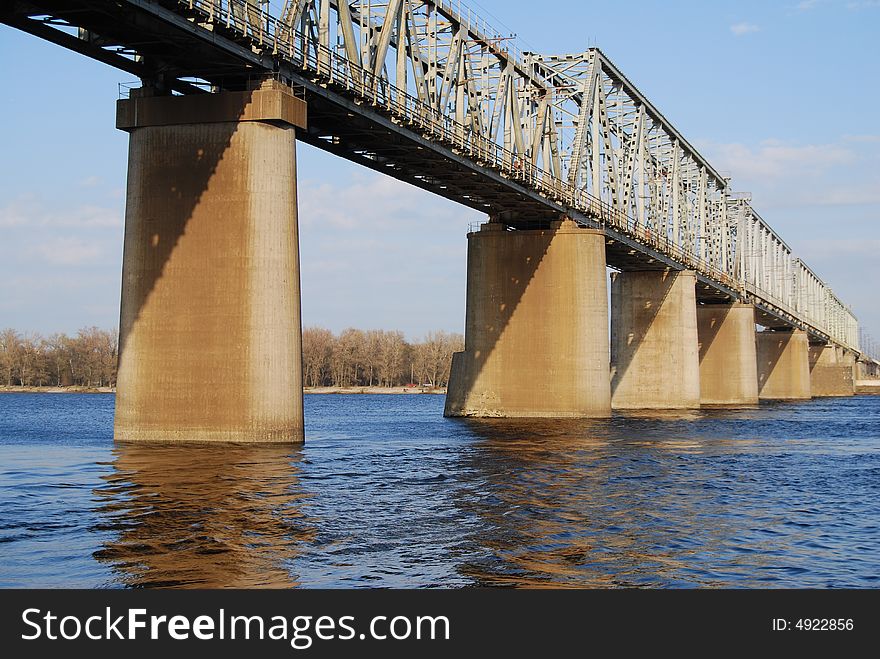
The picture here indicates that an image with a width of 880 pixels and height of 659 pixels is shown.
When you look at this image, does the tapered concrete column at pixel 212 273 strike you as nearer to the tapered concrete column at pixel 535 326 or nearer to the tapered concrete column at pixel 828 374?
the tapered concrete column at pixel 535 326

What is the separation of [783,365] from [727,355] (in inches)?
1818

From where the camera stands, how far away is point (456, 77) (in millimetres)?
58969

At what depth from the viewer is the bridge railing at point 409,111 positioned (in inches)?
1441

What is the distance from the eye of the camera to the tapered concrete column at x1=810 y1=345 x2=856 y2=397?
179 m

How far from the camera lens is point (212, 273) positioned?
35.9m

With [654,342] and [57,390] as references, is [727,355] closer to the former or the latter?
[654,342]

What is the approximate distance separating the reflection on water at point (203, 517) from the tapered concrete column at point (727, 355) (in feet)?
251

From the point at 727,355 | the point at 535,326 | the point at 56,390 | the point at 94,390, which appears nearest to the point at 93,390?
the point at 94,390

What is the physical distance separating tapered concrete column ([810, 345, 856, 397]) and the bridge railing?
10301 cm

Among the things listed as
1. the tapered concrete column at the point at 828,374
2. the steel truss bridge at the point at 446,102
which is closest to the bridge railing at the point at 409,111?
the steel truss bridge at the point at 446,102

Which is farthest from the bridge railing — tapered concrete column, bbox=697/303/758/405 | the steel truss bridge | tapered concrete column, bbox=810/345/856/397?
tapered concrete column, bbox=810/345/856/397

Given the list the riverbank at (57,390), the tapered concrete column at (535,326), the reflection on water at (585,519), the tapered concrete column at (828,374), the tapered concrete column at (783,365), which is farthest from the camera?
the riverbank at (57,390)
